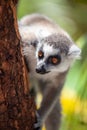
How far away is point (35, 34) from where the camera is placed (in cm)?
245

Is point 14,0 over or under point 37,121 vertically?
over

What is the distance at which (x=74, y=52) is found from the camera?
8.24ft

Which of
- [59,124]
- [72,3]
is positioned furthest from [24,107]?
[72,3]

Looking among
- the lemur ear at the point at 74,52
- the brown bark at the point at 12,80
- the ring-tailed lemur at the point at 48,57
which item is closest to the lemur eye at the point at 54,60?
the ring-tailed lemur at the point at 48,57

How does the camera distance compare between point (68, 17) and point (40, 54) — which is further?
point (68, 17)

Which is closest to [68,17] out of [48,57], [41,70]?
[48,57]

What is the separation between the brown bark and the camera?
5.14 feet

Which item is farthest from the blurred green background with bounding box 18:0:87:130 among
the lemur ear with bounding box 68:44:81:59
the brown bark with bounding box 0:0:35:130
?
the brown bark with bounding box 0:0:35:130

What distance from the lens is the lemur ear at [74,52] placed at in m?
2.51

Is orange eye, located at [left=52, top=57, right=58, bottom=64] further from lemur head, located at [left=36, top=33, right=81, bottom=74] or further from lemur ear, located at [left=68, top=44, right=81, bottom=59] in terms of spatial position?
lemur ear, located at [left=68, top=44, right=81, bottom=59]

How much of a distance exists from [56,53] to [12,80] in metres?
0.80

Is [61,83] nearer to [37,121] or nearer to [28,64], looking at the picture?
[28,64]

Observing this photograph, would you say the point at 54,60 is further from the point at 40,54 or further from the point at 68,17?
the point at 68,17

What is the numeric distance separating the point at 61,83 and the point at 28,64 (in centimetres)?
32
